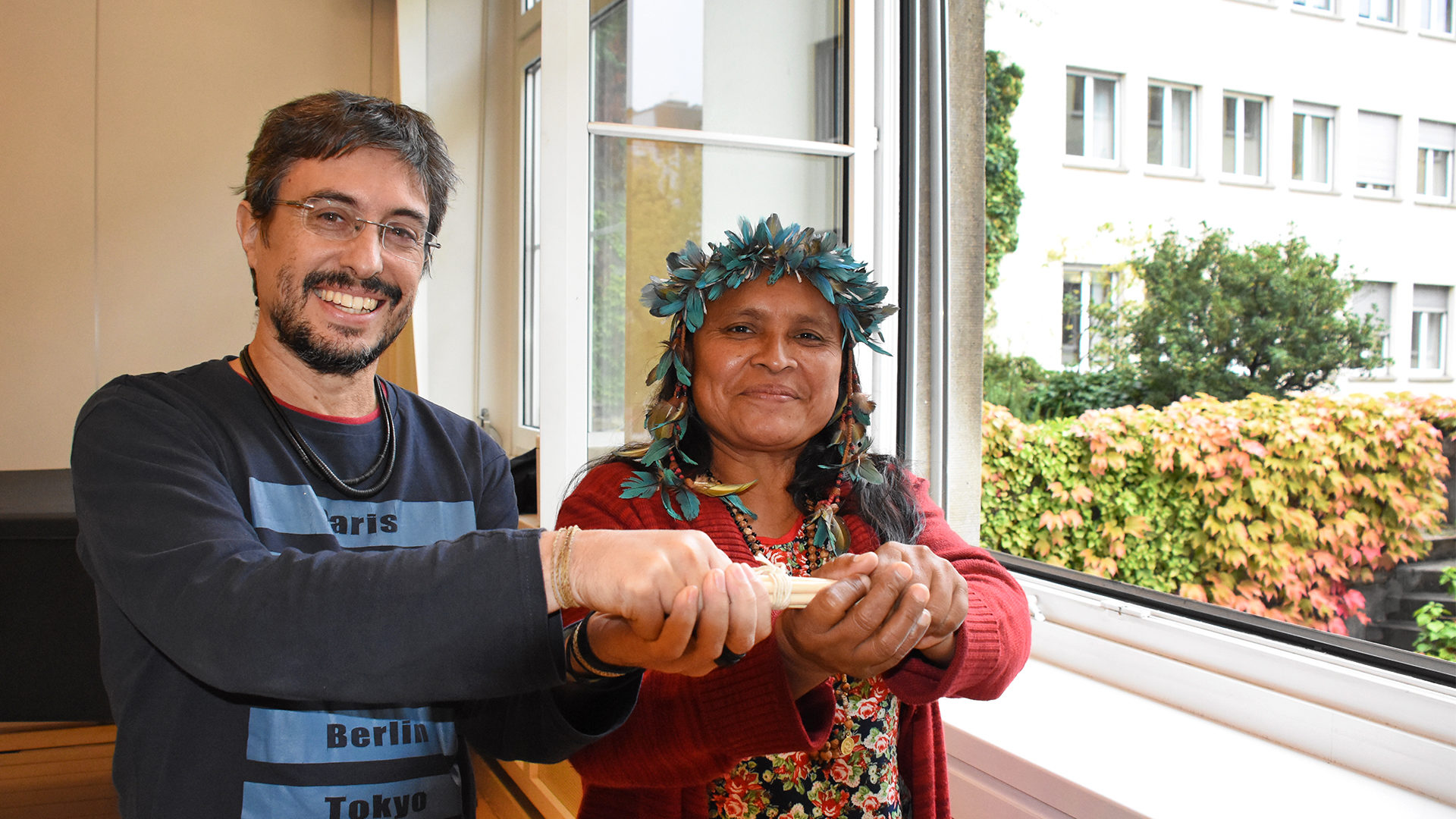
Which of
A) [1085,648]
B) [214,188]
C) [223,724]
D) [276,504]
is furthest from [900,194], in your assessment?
[214,188]

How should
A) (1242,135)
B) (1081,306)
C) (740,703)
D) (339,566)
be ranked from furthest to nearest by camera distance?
(1081,306) < (1242,135) < (740,703) < (339,566)

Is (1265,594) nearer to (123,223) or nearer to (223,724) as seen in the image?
(223,724)

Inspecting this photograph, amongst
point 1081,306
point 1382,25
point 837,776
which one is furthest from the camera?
point 1081,306

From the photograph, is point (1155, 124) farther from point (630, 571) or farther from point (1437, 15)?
point (630, 571)

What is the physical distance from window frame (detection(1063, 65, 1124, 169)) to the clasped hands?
3149 millimetres

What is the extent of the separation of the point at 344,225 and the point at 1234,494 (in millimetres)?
2192

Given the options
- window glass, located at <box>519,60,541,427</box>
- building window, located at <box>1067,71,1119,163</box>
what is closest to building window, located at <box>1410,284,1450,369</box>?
building window, located at <box>1067,71,1119,163</box>

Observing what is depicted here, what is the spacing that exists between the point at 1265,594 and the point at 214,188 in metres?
4.23

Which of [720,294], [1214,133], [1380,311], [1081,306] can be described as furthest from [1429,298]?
[1081,306]

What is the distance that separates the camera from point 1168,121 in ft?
10.00

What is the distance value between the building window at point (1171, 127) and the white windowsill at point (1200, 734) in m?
1.73

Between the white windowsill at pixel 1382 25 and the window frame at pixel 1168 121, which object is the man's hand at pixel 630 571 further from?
the window frame at pixel 1168 121

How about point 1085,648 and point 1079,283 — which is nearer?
point 1085,648

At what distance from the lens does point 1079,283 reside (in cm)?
413
